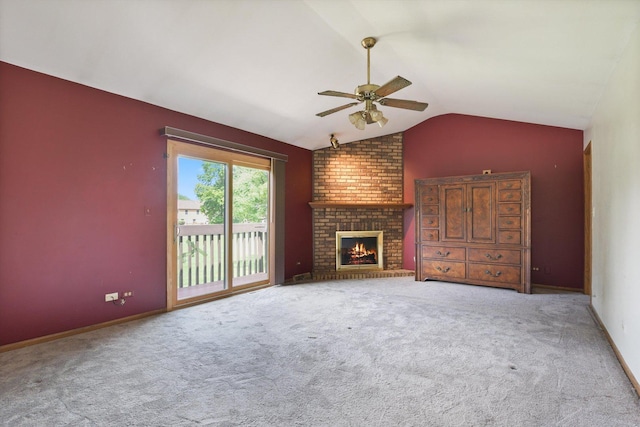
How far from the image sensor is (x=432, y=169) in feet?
20.6

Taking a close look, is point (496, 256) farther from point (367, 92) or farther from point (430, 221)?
A: point (367, 92)

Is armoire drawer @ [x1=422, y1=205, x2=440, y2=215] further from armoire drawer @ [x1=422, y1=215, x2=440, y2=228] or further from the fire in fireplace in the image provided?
the fire in fireplace

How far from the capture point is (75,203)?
3.26 meters

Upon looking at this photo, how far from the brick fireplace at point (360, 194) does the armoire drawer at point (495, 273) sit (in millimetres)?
1526

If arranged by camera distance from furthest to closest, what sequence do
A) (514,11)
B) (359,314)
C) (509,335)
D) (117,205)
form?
(359,314)
(117,205)
(509,335)
(514,11)

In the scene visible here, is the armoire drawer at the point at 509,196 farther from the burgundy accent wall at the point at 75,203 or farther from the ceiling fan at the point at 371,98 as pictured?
Answer: the burgundy accent wall at the point at 75,203

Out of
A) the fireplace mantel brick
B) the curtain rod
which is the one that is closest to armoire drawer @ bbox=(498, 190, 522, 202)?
the fireplace mantel brick

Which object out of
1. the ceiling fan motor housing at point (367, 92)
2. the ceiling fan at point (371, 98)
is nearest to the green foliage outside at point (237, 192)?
the ceiling fan at point (371, 98)

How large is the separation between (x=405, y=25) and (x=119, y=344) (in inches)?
148

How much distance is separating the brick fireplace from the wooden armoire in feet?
2.57

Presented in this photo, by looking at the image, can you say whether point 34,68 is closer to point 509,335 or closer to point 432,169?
point 509,335

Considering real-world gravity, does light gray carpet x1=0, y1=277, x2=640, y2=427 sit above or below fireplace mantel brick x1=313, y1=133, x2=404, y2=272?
below

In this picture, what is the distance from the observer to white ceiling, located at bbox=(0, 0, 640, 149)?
7.93 feet

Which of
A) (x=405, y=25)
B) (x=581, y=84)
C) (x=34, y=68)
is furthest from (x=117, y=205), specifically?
(x=581, y=84)
